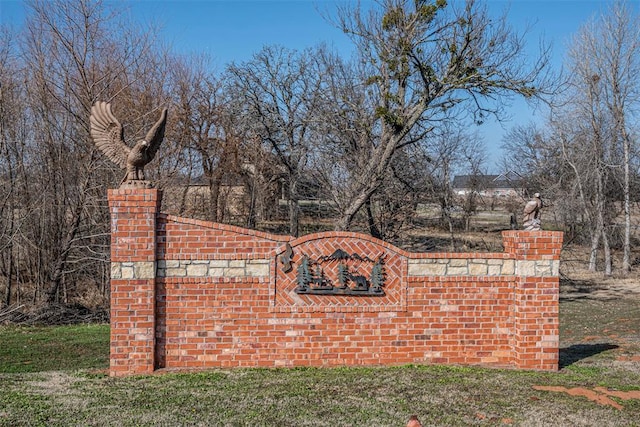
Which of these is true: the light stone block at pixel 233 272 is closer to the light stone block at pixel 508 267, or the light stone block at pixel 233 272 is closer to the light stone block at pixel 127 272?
the light stone block at pixel 127 272

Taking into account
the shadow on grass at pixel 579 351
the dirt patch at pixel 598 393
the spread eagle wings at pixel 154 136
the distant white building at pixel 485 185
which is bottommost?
the shadow on grass at pixel 579 351

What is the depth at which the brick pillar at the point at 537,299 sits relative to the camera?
28.2ft

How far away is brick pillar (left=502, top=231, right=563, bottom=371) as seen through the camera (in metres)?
8.61

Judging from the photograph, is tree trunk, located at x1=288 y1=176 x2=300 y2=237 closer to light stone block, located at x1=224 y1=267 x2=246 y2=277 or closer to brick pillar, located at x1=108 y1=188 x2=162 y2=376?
light stone block, located at x1=224 y1=267 x2=246 y2=277

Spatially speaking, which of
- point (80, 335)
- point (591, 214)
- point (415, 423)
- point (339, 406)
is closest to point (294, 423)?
point (339, 406)

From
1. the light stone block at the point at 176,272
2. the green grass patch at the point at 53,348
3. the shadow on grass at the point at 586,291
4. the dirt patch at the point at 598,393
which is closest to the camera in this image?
the dirt patch at the point at 598,393

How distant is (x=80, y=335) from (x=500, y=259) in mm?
9427

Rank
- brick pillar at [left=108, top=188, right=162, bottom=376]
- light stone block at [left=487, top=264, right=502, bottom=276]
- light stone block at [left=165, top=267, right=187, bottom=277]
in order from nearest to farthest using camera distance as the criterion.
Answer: brick pillar at [left=108, top=188, right=162, bottom=376] < light stone block at [left=165, top=267, right=187, bottom=277] < light stone block at [left=487, top=264, right=502, bottom=276]

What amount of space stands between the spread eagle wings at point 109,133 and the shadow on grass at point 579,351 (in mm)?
6986

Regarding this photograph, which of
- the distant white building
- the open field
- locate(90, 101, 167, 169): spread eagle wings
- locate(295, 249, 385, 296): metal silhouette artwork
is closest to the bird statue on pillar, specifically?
the open field

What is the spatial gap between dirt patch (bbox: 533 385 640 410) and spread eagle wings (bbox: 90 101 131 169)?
244 inches

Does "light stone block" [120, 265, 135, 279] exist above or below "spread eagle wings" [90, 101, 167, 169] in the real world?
below

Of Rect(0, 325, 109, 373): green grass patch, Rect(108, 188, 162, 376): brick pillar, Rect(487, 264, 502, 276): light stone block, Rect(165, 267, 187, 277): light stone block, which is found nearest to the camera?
Rect(108, 188, 162, 376): brick pillar

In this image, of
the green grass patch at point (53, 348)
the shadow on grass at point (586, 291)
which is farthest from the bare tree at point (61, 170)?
the shadow on grass at point (586, 291)
